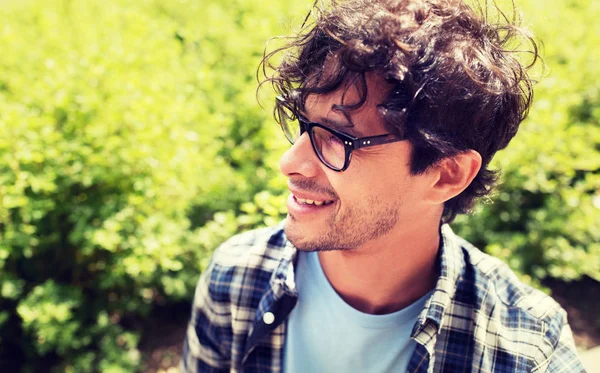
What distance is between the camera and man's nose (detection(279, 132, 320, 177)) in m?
1.49

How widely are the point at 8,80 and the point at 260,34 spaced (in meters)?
1.61

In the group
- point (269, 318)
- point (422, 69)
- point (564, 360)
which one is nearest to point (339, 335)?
point (269, 318)

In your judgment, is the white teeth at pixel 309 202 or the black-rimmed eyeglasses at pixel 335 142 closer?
the black-rimmed eyeglasses at pixel 335 142

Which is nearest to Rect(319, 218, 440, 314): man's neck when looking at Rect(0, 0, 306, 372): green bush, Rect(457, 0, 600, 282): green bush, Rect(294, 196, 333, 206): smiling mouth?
Rect(294, 196, 333, 206): smiling mouth

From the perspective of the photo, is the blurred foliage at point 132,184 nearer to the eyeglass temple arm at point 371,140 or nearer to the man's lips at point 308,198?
the man's lips at point 308,198

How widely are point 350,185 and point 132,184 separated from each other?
1.66 m

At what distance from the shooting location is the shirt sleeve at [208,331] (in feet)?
5.73

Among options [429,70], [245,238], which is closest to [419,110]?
[429,70]

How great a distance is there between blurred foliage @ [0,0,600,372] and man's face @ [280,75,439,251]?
0.67 m

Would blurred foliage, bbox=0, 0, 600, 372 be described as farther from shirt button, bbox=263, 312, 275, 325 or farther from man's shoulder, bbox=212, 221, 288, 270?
shirt button, bbox=263, 312, 275, 325

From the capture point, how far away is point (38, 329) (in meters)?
2.69

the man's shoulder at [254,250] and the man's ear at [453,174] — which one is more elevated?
the man's ear at [453,174]

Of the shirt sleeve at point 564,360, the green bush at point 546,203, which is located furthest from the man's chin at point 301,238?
the green bush at point 546,203

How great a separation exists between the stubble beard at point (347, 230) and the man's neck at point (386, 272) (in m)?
0.11
